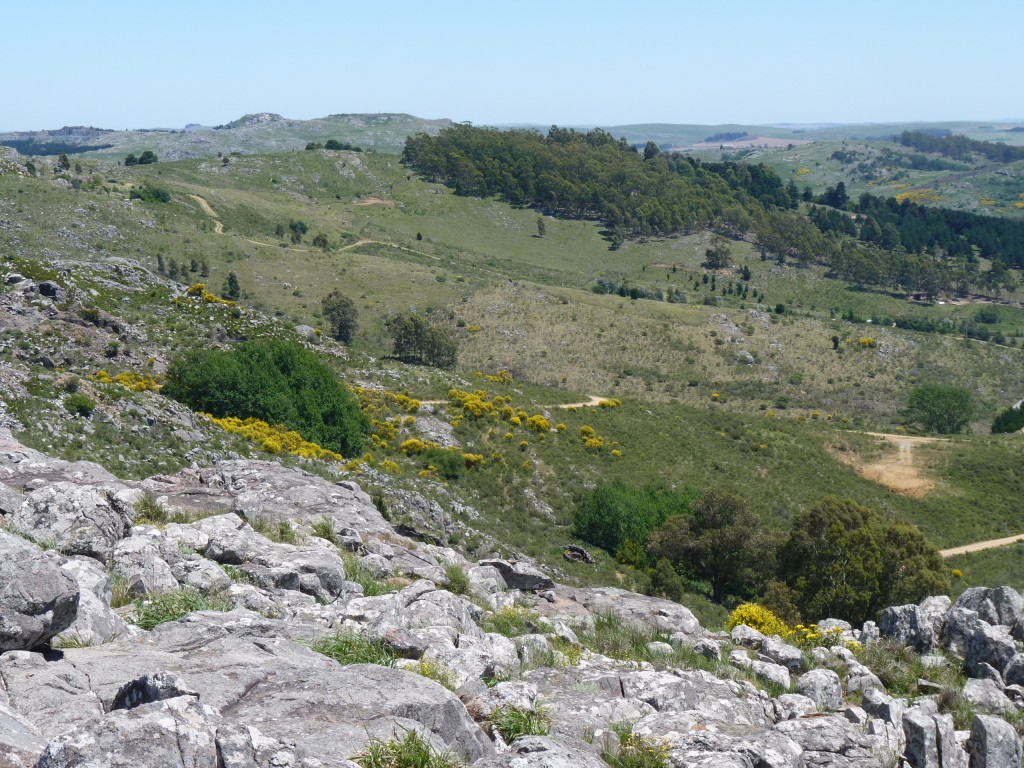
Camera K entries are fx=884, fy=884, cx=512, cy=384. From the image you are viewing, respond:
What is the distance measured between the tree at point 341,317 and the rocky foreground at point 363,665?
206ft

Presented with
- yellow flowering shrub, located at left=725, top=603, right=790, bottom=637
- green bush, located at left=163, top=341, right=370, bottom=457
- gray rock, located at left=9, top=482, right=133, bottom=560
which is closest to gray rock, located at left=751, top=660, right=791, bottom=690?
yellow flowering shrub, located at left=725, top=603, right=790, bottom=637

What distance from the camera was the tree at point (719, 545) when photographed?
122 feet

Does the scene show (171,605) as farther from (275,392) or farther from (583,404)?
(583,404)

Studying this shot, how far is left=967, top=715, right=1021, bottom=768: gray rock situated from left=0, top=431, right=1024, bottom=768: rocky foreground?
3 cm

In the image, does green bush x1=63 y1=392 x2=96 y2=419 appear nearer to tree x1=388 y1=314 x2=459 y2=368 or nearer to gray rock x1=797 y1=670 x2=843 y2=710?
gray rock x1=797 y1=670 x2=843 y2=710

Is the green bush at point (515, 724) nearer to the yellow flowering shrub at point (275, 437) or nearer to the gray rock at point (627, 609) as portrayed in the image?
the gray rock at point (627, 609)

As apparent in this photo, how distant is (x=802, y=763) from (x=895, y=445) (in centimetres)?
6182

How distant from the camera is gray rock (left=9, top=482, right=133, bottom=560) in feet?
43.1

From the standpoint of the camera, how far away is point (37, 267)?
50219mm

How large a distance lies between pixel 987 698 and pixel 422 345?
64851mm

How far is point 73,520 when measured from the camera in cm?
1359

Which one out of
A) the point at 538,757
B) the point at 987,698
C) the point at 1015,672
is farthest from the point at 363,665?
the point at 1015,672

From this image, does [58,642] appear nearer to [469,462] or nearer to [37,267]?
[469,462]

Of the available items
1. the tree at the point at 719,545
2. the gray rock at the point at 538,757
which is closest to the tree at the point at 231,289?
the tree at the point at 719,545
